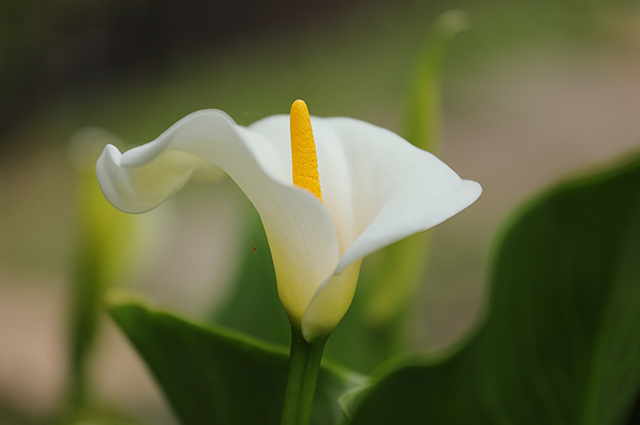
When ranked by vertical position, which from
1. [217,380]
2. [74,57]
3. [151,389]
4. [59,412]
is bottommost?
[151,389]

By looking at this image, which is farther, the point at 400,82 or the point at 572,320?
the point at 400,82

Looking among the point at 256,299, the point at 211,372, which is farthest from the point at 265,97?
the point at 211,372

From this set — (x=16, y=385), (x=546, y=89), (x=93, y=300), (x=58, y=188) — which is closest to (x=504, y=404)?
(x=93, y=300)

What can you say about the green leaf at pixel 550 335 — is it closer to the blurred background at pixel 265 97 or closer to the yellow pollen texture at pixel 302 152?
the yellow pollen texture at pixel 302 152

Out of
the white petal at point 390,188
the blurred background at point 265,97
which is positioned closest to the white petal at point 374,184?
the white petal at point 390,188

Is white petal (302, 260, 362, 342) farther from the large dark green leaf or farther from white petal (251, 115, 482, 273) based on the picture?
the large dark green leaf

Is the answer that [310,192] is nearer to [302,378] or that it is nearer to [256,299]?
[302,378]

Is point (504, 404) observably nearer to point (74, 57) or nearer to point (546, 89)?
point (546, 89)
